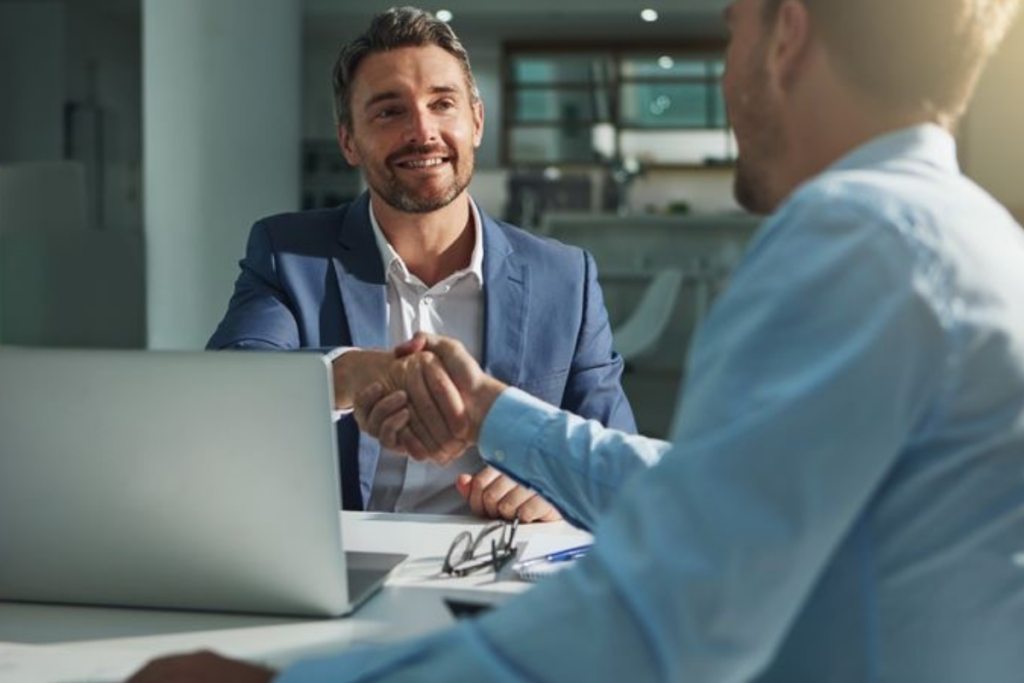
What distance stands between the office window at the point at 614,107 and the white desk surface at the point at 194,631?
1289 cm

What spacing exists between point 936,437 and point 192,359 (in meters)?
0.65

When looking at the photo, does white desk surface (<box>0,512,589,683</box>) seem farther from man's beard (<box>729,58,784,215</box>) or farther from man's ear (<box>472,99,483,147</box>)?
man's ear (<box>472,99,483,147</box>)

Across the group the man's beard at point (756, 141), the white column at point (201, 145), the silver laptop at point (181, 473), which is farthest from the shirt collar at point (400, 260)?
the white column at point (201, 145)

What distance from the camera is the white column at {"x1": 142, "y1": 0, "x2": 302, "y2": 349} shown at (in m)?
6.08

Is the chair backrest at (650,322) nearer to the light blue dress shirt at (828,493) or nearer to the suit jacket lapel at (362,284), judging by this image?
the suit jacket lapel at (362,284)

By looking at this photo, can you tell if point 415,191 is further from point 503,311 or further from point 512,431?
point 512,431

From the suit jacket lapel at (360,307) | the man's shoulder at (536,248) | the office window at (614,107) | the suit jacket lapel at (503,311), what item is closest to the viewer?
the suit jacket lapel at (360,307)

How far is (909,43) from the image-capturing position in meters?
0.82

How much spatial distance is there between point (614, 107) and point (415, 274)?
40.0 feet

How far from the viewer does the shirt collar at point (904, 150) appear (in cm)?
82

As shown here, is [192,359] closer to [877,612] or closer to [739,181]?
[739,181]

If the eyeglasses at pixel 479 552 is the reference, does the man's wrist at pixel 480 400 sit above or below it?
above

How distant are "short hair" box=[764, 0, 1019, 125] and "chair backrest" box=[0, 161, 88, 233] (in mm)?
4842

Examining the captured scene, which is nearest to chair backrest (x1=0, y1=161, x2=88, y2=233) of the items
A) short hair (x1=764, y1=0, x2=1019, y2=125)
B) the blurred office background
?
the blurred office background
